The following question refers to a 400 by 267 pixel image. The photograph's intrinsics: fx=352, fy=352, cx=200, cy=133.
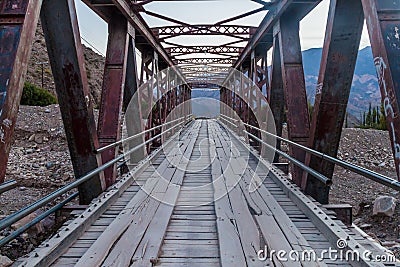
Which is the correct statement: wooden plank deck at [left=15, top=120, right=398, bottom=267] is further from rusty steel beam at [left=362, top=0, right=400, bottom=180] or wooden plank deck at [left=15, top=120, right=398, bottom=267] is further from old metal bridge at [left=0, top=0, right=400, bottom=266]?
rusty steel beam at [left=362, top=0, right=400, bottom=180]

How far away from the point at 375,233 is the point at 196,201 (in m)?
4.87

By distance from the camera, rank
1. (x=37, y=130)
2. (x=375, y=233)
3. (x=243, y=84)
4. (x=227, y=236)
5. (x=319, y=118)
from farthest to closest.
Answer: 1. (x=37, y=130)
2. (x=243, y=84)
3. (x=375, y=233)
4. (x=319, y=118)
5. (x=227, y=236)

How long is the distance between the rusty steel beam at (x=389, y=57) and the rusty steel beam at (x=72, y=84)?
2.76 m

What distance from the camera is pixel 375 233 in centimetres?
721

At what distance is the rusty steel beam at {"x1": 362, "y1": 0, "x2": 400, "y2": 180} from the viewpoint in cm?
230

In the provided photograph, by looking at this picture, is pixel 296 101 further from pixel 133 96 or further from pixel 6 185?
pixel 6 185

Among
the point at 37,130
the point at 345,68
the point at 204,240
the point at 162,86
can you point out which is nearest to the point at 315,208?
the point at 204,240

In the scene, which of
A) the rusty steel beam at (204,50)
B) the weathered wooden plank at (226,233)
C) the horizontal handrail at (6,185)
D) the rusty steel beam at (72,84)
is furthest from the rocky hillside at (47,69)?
the horizontal handrail at (6,185)

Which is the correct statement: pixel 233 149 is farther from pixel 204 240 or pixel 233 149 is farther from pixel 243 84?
pixel 204 240

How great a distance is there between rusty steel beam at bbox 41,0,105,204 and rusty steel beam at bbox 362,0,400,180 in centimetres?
276

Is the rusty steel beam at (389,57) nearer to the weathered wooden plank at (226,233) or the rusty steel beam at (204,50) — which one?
the weathered wooden plank at (226,233)

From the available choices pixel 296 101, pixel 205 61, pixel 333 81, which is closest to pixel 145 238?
pixel 333 81

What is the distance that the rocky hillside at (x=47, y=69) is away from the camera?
1405 inches

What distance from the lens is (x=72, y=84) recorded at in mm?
3771
